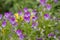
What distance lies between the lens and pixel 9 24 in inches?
119

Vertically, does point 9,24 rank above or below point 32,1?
below

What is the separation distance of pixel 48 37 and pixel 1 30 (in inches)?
24.3

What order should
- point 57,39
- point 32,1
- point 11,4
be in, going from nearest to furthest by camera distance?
point 57,39 → point 32,1 → point 11,4

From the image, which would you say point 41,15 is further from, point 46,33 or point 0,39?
point 0,39

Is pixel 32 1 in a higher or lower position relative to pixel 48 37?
higher

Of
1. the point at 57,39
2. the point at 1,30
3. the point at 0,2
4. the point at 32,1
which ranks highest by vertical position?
the point at 0,2

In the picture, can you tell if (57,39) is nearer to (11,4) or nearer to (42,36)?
(42,36)

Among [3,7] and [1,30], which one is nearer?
[1,30]

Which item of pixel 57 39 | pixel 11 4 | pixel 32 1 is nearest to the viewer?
pixel 57 39

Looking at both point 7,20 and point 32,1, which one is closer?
point 7,20

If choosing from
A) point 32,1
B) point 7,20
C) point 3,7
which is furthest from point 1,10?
point 7,20

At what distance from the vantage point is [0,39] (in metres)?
2.98

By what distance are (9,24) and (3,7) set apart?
69.9 inches

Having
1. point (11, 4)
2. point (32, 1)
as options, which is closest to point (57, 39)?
point (32, 1)
